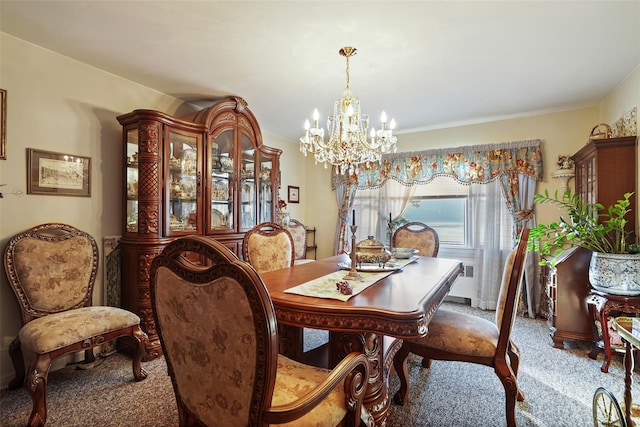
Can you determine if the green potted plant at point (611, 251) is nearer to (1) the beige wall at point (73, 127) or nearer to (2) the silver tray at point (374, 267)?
(1) the beige wall at point (73, 127)

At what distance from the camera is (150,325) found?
2531 millimetres

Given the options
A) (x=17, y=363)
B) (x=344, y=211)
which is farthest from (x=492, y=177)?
(x=17, y=363)

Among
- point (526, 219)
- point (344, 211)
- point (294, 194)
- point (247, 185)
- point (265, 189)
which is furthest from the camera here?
point (294, 194)

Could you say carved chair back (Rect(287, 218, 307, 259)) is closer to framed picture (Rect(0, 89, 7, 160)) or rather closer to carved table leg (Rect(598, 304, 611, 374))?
framed picture (Rect(0, 89, 7, 160))

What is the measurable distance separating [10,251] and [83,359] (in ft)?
3.37

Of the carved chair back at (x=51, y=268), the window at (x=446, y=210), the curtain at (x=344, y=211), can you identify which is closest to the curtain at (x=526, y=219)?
the window at (x=446, y=210)

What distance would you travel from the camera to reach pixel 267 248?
2.48 metres

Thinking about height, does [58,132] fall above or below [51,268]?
above

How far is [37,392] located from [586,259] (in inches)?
161

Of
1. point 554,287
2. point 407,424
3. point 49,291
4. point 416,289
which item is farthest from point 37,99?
point 554,287

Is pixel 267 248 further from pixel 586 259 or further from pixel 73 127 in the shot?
pixel 586 259

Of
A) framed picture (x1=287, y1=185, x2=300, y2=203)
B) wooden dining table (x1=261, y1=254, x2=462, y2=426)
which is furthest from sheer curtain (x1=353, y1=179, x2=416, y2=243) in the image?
wooden dining table (x1=261, y1=254, x2=462, y2=426)

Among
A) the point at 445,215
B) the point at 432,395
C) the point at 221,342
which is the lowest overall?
the point at 432,395

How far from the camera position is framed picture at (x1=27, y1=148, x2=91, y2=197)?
2.26 meters
